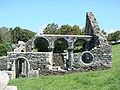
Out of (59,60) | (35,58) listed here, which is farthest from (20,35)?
(35,58)

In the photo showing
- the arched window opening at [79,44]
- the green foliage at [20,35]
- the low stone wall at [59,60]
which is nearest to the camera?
the arched window opening at [79,44]

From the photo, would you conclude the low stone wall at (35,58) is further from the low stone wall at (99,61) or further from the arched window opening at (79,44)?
the arched window opening at (79,44)

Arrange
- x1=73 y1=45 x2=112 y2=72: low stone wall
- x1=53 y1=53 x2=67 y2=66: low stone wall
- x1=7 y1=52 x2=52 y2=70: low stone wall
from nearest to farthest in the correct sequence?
1. x1=73 y1=45 x2=112 y2=72: low stone wall
2. x1=7 y1=52 x2=52 y2=70: low stone wall
3. x1=53 y1=53 x2=67 y2=66: low stone wall

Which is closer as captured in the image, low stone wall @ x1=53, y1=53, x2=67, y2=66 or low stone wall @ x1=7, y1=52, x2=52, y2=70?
low stone wall @ x1=7, y1=52, x2=52, y2=70

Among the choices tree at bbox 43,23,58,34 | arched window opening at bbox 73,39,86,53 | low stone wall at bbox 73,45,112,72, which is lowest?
low stone wall at bbox 73,45,112,72

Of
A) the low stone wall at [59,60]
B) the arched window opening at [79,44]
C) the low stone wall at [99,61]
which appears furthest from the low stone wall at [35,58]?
the low stone wall at [59,60]

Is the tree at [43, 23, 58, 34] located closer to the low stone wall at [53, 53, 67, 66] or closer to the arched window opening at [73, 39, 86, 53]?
the arched window opening at [73, 39, 86, 53]

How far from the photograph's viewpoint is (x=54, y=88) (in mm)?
7633

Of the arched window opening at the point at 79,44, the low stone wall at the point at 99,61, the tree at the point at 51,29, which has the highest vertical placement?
the tree at the point at 51,29

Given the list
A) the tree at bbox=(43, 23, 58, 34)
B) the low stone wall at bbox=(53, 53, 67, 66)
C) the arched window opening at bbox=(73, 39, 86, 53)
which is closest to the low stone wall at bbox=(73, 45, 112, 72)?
the arched window opening at bbox=(73, 39, 86, 53)

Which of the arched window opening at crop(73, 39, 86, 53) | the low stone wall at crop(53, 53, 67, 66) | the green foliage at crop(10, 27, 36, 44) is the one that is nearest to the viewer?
the arched window opening at crop(73, 39, 86, 53)

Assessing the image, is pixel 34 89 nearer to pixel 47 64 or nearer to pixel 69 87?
pixel 69 87

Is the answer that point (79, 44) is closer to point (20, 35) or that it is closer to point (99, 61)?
point (99, 61)

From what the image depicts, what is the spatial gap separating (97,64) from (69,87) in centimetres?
516
